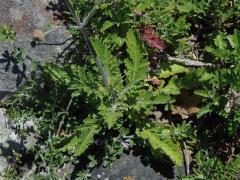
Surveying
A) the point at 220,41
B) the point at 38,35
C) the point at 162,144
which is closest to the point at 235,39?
the point at 220,41

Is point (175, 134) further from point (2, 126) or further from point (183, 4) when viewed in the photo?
point (2, 126)

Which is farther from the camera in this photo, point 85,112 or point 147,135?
point 85,112

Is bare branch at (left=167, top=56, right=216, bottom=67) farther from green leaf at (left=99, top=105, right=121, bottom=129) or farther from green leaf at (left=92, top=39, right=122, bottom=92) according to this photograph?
green leaf at (left=99, top=105, right=121, bottom=129)

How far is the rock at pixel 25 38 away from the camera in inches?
160

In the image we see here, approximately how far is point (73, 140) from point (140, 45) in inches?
36.1

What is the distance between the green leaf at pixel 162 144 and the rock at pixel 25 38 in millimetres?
1135

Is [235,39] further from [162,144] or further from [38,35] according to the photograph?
[38,35]

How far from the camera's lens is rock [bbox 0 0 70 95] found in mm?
4062

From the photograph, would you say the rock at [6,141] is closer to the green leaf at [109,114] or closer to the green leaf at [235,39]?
the green leaf at [109,114]

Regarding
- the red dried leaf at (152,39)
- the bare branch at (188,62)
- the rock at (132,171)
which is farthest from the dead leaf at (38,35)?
the rock at (132,171)

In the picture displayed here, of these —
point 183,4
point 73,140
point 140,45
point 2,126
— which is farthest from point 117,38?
point 2,126

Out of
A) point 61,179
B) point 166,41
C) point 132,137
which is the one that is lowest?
point 61,179

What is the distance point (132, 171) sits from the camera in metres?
3.88

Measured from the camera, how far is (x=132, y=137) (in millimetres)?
3811
